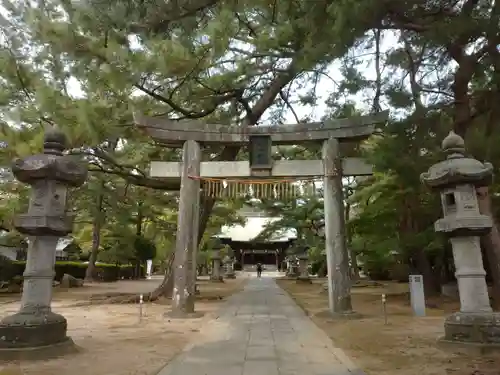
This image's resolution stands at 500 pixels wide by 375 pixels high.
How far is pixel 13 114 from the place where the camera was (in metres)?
10.2

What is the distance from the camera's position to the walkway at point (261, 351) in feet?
16.3

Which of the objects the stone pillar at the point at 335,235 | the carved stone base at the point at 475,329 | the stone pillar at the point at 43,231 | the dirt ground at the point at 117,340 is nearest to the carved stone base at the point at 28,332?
the stone pillar at the point at 43,231

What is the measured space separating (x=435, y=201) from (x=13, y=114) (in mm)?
11594

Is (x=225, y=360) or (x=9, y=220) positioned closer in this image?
(x=225, y=360)

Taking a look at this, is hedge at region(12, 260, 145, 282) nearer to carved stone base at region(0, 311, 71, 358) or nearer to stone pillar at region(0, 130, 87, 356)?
stone pillar at region(0, 130, 87, 356)

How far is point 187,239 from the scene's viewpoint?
32.7 feet

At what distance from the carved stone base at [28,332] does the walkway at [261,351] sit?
1.97 metres

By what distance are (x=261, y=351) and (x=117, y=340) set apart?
8.79 ft

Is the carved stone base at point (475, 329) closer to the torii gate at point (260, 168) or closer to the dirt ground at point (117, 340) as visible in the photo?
the torii gate at point (260, 168)

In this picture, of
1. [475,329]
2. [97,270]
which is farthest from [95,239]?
[475,329]

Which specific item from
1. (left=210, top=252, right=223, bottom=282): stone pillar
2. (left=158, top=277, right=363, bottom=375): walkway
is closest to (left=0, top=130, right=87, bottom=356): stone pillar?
(left=158, top=277, right=363, bottom=375): walkway

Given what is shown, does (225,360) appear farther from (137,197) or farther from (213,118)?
(137,197)

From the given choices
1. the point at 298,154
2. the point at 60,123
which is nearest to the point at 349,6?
the point at 60,123

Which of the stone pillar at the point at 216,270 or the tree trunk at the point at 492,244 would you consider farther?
the stone pillar at the point at 216,270
